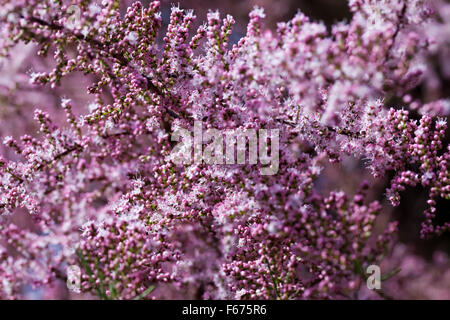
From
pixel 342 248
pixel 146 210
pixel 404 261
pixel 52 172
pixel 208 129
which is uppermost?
pixel 208 129

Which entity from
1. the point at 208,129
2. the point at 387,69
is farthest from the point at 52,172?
the point at 387,69

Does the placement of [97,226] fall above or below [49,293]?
above

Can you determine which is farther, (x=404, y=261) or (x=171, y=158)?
(x=404, y=261)

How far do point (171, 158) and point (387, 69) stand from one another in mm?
1446

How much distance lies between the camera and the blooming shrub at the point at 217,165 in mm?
2271

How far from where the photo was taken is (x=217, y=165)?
9.55 ft

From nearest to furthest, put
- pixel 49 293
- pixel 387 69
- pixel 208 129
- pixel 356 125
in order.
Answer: pixel 387 69 → pixel 208 129 → pixel 356 125 → pixel 49 293

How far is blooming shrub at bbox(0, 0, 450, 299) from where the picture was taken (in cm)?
227

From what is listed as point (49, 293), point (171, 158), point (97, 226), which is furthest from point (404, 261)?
point (49, 293)

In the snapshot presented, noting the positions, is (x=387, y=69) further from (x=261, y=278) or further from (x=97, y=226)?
(x=97, y=226)

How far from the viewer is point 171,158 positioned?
2.94 m

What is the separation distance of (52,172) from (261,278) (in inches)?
55.5
